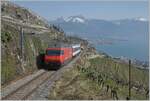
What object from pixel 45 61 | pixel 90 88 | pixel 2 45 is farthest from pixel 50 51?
pixel 90 88

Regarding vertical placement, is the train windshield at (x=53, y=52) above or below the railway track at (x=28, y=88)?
above

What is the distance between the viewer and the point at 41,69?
154ft

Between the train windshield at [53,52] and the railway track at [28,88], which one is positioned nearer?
the railway track at [28,88]

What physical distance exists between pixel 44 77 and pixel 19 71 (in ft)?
7.30

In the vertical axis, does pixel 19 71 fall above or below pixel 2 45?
below

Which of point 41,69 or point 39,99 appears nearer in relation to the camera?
point 39,99

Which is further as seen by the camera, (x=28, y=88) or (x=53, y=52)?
(x=53, y=52)

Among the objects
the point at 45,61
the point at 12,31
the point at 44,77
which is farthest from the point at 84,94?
the point at 45,61

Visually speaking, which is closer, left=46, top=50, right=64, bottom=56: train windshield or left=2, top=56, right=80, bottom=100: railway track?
left=2, top=56, right=80, bottom=100: railway track

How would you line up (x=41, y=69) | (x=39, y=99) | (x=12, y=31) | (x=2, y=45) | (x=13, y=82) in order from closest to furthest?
(x=39, y=99), (x=13, y=82), (x=2, y=45), (x=12, y=31), (x=41, y=69)

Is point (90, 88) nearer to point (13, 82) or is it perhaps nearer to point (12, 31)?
point (13, 82)

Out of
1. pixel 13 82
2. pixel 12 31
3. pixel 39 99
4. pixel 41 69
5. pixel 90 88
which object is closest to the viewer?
pixel 39 99

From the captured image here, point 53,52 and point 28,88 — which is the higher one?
point 53,52

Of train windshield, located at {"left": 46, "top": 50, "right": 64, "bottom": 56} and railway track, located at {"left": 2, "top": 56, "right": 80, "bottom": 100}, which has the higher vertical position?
train windshield, located at {"left": 46, "top": 50, "right": 64, "bottom": 56}
